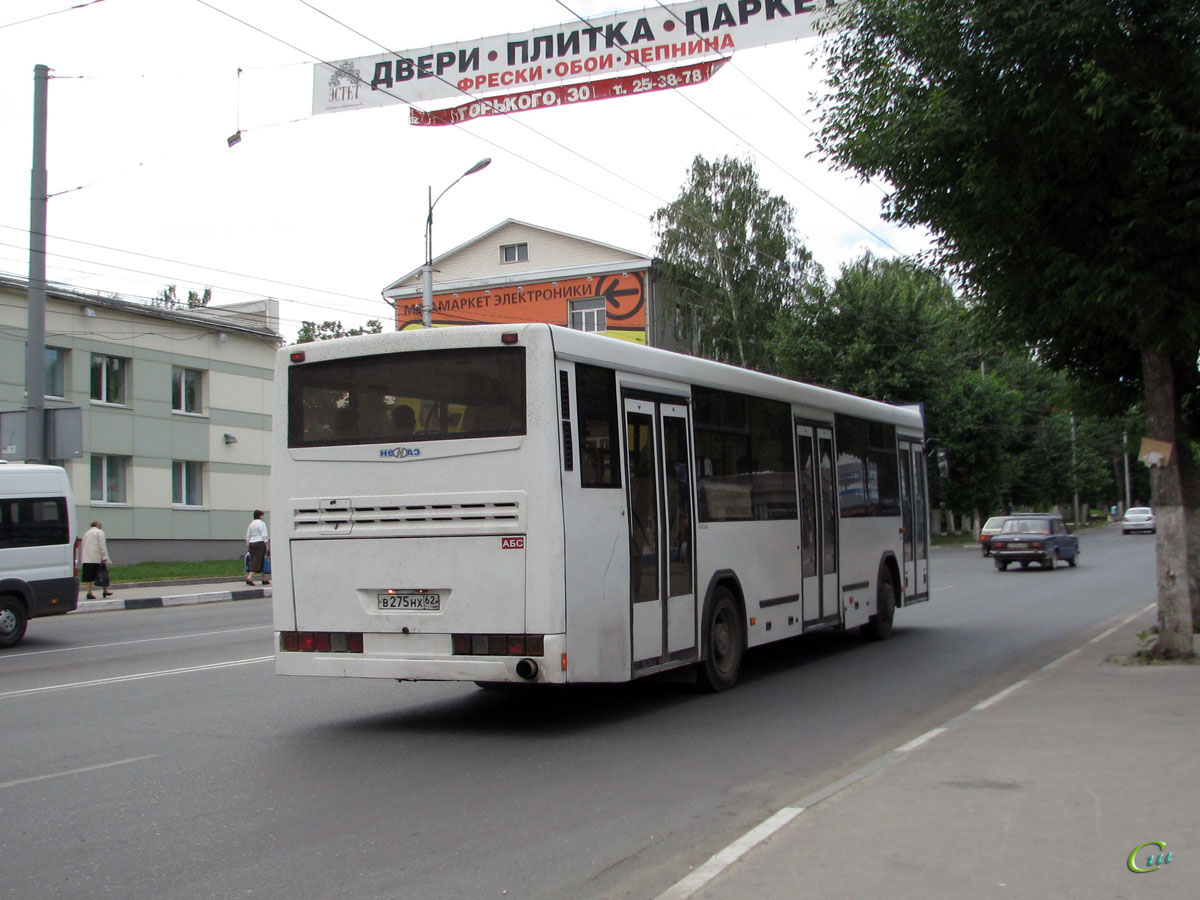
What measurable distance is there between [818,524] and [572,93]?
6.40 metres

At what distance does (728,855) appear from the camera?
5273 mm

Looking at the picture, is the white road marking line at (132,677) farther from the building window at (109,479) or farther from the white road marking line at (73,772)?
the building window at (109,479)

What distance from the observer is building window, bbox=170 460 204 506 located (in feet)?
123

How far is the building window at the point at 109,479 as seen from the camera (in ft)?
114

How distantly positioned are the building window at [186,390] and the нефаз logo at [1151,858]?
35863 mm

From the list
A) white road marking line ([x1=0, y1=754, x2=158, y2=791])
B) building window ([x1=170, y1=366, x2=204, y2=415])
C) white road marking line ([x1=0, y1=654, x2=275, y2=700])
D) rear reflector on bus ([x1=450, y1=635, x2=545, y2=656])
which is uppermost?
building window ([x1=170, y1=366, x2=204, y2=415])

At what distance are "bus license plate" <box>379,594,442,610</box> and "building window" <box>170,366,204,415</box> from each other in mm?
30816

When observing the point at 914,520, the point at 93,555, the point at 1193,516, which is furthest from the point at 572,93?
the point at 93,555

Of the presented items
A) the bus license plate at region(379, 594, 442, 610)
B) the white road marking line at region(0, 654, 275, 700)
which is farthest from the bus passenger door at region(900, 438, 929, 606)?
the bus license plate at region(379, 594, 442, 610)

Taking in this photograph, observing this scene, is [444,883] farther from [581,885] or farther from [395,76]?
[395,76]

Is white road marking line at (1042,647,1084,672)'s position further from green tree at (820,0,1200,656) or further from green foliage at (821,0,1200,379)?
green foliage at (821,0,1200,379)

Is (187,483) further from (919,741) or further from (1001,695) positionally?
(919,741)


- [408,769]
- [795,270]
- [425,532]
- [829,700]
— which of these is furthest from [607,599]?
[795,270]

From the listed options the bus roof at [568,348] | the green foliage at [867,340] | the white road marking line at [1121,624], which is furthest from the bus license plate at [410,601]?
the green foliage at [867,340]
